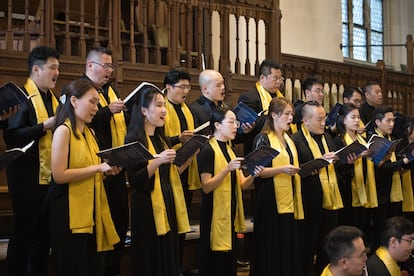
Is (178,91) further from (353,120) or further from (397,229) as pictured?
(397,229)

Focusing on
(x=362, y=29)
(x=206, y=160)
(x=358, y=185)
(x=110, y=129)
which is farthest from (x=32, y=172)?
Result: (x=362, y=29)

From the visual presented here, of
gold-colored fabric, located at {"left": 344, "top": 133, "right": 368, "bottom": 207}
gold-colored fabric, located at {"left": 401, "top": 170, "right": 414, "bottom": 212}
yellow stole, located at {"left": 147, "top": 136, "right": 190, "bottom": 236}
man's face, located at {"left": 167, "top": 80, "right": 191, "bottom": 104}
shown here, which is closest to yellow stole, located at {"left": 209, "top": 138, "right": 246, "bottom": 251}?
yellow stole, located at {"left": 147, "top": 136, "right": 190, "bottom": 236}

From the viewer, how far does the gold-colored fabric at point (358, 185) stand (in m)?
4.58

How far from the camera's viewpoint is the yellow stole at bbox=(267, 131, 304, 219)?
3941 mm

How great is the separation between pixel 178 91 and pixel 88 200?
53.0 inches

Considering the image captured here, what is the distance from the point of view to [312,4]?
30.4ft

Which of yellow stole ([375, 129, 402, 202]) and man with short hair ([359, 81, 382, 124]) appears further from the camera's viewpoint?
man with short hair ([359, 81, 382, 124])

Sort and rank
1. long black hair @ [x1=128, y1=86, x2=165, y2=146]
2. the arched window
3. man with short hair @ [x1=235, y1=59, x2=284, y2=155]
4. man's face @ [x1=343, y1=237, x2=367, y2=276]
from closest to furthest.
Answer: man's face @ [x1=343, y1=237, x2=367, y2=276]
long black hair @ [x1=128, y1=86, x2=165, y2=146]
man with short hair @ [x1=235, y1=59, x2=284, y2=155]
the arched window


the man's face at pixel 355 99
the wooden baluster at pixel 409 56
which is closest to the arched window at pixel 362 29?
the wooden baluster at pixel 409 56

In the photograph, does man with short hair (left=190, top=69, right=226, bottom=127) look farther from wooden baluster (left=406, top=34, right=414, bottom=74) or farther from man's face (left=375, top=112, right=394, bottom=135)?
wooden baluster (left=406, top=34, right=414, bottom=74)

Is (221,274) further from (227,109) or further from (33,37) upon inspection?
(33,37)

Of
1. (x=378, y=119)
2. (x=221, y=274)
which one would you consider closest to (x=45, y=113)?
(x=221, y=274)

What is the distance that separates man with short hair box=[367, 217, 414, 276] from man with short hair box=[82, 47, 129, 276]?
1429 mm

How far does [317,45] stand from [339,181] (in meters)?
5.14
